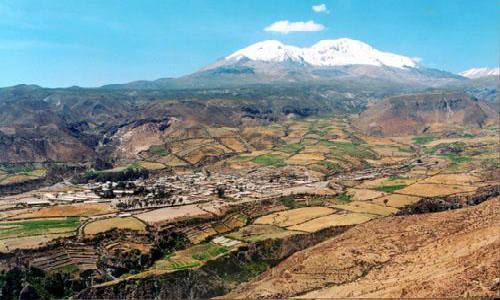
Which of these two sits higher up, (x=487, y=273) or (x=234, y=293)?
(x=487, y=273)

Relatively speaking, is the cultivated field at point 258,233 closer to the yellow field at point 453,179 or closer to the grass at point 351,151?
the yellow field at point 453,179

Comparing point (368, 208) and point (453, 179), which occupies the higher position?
point (453, 179)

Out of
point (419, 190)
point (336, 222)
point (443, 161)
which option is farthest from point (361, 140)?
point (336, 222)

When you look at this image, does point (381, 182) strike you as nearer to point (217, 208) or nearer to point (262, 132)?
point (217, 208)

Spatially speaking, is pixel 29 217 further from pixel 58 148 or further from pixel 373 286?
pixel 58 148

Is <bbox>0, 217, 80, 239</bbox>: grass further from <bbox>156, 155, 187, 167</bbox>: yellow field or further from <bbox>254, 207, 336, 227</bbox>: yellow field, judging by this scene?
<bbox>156, 155, 187, 167</bbox>: yellow field

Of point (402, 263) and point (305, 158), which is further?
point (305, 158)

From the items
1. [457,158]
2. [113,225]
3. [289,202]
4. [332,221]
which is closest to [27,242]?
[113,225]
